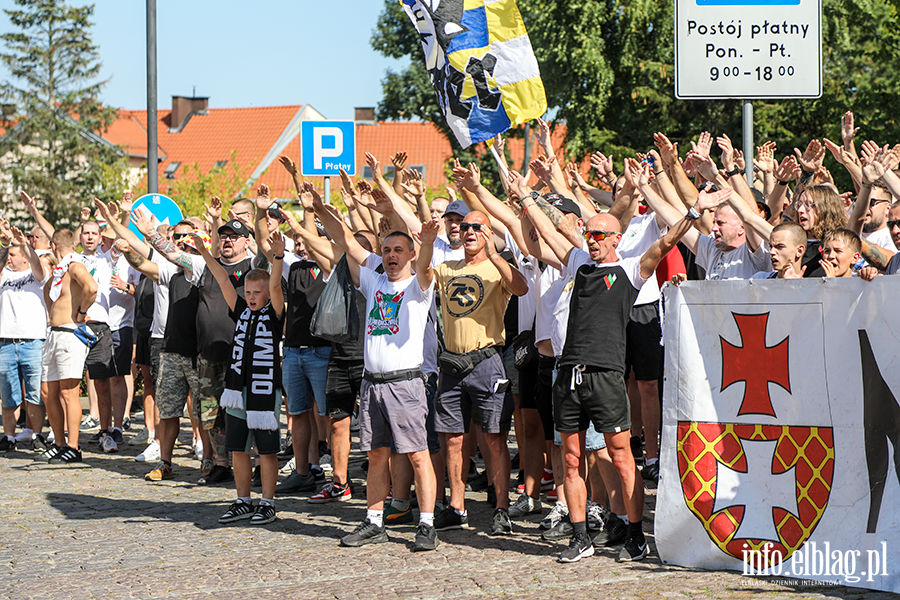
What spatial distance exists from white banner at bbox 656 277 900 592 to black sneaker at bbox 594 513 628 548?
1.78ft

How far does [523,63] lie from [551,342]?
2.69 metres

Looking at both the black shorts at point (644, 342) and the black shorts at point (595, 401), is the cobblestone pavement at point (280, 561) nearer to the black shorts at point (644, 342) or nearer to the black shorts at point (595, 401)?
the black shorts at point (595, 401)

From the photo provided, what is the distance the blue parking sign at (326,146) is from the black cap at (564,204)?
5.28 m

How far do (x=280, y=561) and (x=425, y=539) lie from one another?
932mm

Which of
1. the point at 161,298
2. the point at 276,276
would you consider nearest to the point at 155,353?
the point at 161,298

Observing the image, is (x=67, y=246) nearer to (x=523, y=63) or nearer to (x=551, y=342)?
(x=523, y=63)

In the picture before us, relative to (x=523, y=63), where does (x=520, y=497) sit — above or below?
below

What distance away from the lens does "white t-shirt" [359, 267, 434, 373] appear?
284 inches

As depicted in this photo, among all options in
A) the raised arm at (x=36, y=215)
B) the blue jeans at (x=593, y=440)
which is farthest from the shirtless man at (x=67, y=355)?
the blue jeans at (x=593, y=440)

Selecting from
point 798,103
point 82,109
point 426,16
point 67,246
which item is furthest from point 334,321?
point 82,109

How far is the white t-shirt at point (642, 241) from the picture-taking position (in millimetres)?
8195

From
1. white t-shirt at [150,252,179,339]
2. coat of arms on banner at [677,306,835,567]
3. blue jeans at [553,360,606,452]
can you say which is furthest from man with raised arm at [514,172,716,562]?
white t-shirt at [150,252,179,339]

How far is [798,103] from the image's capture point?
30.4m

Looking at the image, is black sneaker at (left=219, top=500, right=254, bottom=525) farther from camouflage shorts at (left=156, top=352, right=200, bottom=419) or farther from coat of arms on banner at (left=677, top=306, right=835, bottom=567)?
coat of arms on banner at (left=677, top=306, right=835, bottom=567)
